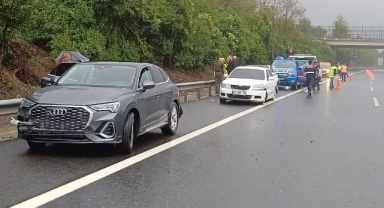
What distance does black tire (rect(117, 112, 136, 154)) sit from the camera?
30.8 ft

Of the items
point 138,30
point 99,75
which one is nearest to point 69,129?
point 99,75

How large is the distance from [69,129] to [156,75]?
10.5 feet

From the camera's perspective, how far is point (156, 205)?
639cm

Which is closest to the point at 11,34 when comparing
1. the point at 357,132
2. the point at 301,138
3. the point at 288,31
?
the point at 301,138

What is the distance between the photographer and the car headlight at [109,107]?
29.3ft

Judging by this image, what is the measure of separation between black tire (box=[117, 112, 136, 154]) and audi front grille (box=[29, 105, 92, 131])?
78cm

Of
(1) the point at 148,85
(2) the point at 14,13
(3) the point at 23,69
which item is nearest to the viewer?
(1) the point at 148,85

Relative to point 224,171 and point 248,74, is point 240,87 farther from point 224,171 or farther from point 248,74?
point 224,171

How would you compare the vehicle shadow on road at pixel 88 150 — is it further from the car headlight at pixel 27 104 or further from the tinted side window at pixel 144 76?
the tinted side window at pixel 144 76

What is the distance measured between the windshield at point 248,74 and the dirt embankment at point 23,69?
732cm

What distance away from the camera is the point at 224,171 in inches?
332

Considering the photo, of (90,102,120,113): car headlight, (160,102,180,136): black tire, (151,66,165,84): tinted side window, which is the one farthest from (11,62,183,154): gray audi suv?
(160,102,180,136): black tire

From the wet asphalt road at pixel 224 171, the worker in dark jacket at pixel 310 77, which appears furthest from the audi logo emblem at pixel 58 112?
the worker in dark jacket at pixel 310 77

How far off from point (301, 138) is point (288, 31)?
61.8 m
